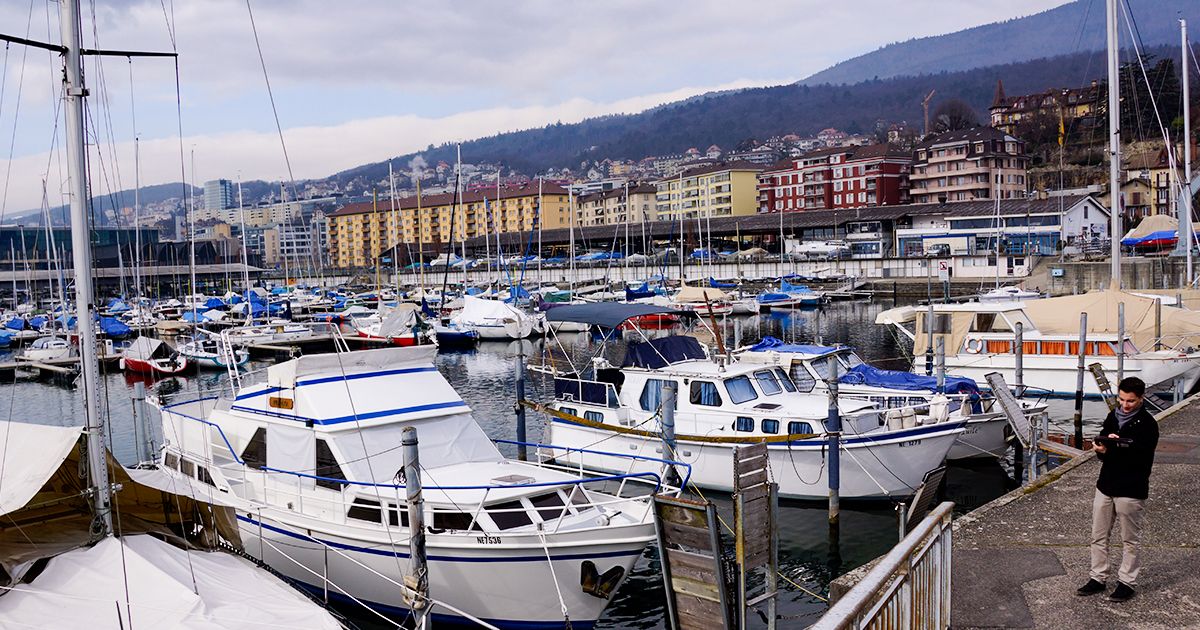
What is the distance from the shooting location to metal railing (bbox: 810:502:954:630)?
197 inches

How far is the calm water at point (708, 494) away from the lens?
1582 centimetres

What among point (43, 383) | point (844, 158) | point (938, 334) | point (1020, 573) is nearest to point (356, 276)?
point (844, 158)

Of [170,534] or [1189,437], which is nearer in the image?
[170,534]

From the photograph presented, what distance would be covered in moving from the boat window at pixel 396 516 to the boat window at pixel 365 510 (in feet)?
0.62

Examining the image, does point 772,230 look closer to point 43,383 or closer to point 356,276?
point 356,276

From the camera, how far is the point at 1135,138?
122062 millimetres

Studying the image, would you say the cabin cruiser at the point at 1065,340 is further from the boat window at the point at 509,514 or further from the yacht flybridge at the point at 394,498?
the boat window at the point at 509,514

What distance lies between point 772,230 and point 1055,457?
97379 millimetres

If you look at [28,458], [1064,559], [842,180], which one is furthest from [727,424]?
[842,180]

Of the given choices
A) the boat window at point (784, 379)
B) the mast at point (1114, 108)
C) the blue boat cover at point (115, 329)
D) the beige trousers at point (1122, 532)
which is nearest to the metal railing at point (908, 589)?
the beige trousers at point (1122, 532)

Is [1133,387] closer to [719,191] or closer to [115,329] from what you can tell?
[115,329]

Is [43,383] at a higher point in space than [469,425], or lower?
lower

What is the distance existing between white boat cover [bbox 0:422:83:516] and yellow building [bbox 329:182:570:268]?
500 ft

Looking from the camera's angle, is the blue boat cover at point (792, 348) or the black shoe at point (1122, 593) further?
the blue boat cover at point (792, 348)
